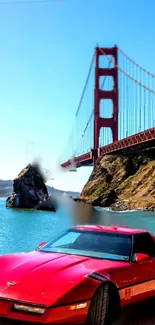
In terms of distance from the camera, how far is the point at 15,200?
83438 mm

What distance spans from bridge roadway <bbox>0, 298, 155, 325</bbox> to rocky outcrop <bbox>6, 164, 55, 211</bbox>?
75381 mm

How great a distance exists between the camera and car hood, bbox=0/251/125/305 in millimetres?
4680

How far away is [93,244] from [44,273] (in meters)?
1.19

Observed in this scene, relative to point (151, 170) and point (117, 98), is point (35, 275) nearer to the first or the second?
point (151, 170)

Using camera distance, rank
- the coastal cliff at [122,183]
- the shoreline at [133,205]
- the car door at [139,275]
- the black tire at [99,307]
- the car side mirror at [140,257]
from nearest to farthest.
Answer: the black tire at [99,307] → the car door at [139,275] → the car side mirror at [140,257] → the shoreline at [133,205] → the coastal cliff at [122,183]

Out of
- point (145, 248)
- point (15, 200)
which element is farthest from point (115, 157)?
point (145, 248)

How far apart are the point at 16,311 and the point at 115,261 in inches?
57.3

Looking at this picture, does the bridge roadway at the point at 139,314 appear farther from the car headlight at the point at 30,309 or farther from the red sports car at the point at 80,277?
the car headlight at the point at 30,309

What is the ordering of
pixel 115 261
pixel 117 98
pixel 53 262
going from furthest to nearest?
pixel 117 98 → pixel 115 261 → pixel 53 262

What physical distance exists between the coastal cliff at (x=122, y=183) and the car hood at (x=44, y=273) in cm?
7489

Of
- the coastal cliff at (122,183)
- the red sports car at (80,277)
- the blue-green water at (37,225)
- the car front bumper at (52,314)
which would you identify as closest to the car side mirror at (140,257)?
the red sports car at (80,277)

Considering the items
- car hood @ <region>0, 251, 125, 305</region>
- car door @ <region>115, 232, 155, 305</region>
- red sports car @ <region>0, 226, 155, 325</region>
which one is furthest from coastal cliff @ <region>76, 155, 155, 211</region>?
car hood @ <region>0, 251, 125, 305</region>

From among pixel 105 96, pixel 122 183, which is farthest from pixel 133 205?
pixel 105 96

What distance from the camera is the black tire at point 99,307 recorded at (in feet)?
15.8
